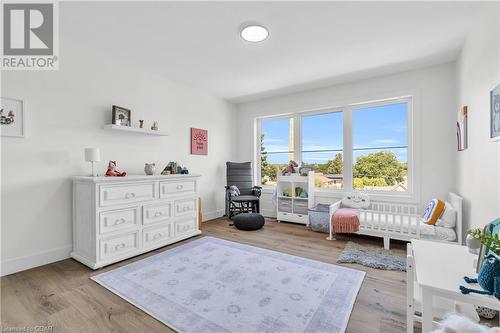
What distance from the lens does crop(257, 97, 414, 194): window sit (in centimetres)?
353

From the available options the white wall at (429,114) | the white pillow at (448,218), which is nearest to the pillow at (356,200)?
the white wall at (429,114)

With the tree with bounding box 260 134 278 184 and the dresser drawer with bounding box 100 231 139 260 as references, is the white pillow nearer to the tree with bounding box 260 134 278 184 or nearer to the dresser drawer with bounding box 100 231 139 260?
the tree with bounding box 260 134 278 184

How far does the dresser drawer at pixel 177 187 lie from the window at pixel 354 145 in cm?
214

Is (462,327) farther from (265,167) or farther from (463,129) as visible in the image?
(265,167)

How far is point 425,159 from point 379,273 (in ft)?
6.67

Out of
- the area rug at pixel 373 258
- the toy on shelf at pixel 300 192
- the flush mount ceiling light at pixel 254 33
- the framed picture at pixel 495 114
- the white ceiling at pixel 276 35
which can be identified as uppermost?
the white ceiling at pixel 276 35

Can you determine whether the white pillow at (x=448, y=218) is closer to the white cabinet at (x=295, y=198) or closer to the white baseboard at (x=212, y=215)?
the white cabinet at (x=295, y=198)

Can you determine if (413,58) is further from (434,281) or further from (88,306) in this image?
(88,306)

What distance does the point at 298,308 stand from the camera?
1.67 meters

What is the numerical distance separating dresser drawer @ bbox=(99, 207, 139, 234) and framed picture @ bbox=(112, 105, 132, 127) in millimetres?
1209

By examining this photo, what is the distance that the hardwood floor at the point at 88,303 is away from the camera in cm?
150

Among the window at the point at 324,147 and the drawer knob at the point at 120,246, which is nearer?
the drawer knob at the point at 120,246

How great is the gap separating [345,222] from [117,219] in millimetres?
2940

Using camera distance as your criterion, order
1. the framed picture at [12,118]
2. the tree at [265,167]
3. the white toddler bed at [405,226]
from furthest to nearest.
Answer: the tree at [265,167] → the white toddler bed at [405,226] → the framed picture at [12,118]
